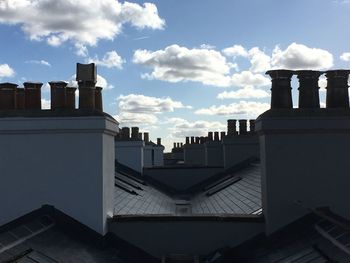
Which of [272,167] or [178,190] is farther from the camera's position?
[178,190]

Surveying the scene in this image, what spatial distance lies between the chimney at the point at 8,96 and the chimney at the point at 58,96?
43.2 inches

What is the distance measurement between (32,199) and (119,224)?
2.56 m

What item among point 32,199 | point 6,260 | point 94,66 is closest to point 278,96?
point 94,66

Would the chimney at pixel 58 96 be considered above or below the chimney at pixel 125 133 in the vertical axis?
above

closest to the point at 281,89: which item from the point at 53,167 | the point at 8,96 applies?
the point at 53,167

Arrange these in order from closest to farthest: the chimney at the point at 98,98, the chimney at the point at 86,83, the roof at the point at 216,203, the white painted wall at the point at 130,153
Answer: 1. the chimney at the point at 86,83
2. the chimney at the point at 98,98
3. the roof at the point at 216,203
4. the white painted wall at the point at 130,153

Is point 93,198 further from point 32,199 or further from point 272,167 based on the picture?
point 272,167

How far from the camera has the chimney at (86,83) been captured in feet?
45.4

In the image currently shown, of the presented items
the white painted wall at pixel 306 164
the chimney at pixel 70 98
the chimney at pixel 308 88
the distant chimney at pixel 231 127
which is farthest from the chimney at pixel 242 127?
the chimney at pixel 70 98

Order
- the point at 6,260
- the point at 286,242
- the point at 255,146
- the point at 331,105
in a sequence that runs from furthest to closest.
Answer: the point at 255,146 → the point at 331,105 → the point at 286,242 → the point at 6,260

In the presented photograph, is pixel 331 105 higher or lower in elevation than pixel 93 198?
higher

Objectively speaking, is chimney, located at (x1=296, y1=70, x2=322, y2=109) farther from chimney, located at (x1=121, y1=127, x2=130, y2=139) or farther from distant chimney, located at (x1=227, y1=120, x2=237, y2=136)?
chimney, located at (x1=121, y1=127, x2=130, y2=139)

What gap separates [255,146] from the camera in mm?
33750

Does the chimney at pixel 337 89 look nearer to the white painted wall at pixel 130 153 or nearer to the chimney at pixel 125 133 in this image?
the white painted wall at pixel 130 153
